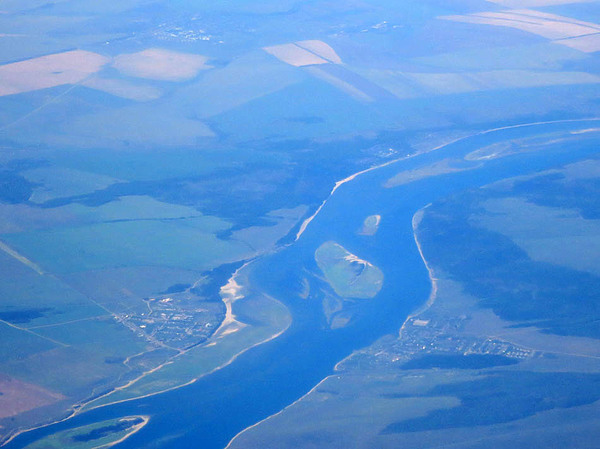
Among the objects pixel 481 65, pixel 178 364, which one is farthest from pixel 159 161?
pixel 481 65

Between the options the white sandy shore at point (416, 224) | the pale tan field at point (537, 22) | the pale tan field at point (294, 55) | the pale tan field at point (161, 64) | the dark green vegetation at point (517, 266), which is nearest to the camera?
the white sandy shore at point (416, 224)

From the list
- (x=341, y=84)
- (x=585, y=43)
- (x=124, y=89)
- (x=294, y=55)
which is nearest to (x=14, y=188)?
(x=124, y=89)

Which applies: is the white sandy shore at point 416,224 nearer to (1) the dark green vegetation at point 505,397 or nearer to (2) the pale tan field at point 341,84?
(1) the dark green vegetation at point 505,397

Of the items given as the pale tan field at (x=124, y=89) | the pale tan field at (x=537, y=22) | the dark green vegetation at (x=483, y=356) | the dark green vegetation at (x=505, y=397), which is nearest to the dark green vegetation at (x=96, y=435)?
the dark green vegetation at (x=483, y=356)

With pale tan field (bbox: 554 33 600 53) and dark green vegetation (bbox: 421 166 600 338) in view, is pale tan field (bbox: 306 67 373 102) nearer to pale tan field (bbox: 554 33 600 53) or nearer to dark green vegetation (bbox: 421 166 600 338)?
dark green vegetation (bbox: 421 166 600 338)

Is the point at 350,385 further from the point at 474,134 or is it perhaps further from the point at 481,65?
the point at 481,65

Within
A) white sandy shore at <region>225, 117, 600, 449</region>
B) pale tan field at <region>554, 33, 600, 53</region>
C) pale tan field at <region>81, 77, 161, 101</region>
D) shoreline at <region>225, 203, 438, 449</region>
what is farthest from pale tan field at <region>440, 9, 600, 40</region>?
shoreline at <region>225, 203, 438, 449</region>
